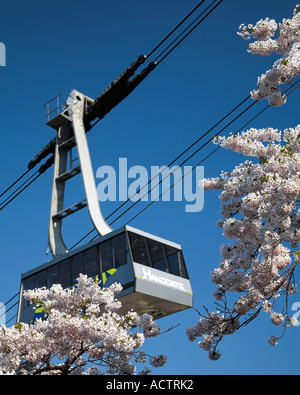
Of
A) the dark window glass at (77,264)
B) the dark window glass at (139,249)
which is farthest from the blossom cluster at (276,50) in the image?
the dark window glass at (77,264)

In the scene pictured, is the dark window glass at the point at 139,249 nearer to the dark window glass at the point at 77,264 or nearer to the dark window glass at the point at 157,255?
the dark window glass at the point at 157,255

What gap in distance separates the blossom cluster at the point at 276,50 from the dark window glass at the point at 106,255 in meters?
11.0

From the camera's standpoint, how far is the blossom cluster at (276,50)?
10.1 m

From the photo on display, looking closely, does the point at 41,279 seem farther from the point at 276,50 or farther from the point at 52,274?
the point at 276,50

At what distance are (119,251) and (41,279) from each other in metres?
4.55

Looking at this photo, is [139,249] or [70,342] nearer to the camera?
[70,342]

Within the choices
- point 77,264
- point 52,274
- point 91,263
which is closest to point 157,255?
point 91,263

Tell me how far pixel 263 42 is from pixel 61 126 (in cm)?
1922

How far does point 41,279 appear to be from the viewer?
2327 cm

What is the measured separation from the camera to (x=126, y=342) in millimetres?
11695

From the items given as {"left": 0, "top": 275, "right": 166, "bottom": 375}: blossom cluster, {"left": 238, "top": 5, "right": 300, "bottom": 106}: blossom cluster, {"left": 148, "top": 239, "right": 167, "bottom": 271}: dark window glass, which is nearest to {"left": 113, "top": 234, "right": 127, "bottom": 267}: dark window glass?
{"left": 148, "top": 239, "right": 167, "bottom": 271}: dark window glass

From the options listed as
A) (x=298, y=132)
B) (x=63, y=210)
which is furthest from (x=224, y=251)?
(x=63, y=210)

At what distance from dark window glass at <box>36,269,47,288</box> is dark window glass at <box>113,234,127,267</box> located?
398 centimetres
